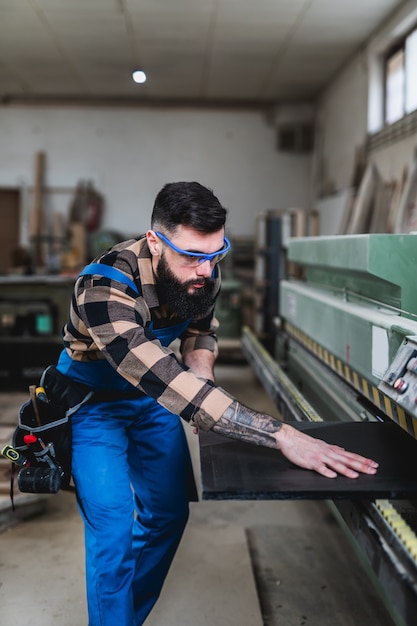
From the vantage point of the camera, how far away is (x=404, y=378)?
161cm

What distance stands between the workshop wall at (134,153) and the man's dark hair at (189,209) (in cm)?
789

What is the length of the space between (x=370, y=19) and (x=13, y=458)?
18.8 feet

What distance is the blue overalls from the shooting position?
1833 millimetres

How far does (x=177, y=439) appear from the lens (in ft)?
7.36

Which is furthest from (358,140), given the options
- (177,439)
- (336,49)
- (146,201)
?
(177,439)

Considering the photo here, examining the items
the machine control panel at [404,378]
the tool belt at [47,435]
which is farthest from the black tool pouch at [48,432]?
the machine control panel at [404,378]

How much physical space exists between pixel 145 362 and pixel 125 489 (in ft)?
1.54

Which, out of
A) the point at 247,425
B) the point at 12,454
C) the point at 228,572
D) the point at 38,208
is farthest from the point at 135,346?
the point at 38,208

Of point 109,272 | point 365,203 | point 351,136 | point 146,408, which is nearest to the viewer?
point 109,272

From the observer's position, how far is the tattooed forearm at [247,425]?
169 cm

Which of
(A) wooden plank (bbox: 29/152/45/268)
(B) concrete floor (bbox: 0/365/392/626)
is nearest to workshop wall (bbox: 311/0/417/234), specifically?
(B) concrete floor (bbox: 0/365/392/626)

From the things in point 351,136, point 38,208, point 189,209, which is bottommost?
point 189,209

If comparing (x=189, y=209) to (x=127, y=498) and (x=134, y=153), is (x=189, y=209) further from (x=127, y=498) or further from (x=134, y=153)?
(x=134, y=153)

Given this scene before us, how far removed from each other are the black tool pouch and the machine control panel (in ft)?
3.10
